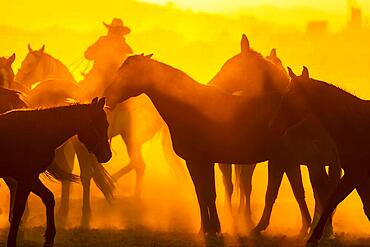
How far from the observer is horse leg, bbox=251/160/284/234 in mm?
9289

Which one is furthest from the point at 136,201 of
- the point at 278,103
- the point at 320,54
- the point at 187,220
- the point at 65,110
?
the point at 320,54

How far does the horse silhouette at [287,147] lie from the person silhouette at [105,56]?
3.00m

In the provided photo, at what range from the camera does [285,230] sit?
10078 millimetres

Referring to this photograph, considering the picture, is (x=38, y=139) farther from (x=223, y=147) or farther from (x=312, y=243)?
(x=312, y=243)

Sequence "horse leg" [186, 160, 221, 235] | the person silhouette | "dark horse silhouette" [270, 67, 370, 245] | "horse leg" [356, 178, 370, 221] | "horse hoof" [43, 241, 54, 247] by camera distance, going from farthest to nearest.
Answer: the person silhouette, "horse leg" [186, 160, 221, 235], "horse leg" [356, 178, 370, 221], "dark horse silhouette" [270, 67, 370, 245], "horse hoof" [43, 241, 54, 247]

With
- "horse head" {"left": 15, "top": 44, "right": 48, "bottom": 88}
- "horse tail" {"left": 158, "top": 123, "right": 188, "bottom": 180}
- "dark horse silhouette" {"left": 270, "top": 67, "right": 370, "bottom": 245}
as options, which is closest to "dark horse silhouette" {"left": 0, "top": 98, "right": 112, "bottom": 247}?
"dark horse silhouette" {"left": 270, "top": 67, "right": 370, "bottom": 245}

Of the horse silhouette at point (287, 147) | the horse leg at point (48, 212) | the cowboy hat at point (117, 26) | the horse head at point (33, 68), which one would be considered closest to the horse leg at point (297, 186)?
the horse silhouette at point (287, 147)

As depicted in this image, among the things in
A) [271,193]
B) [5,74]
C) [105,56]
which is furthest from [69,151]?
[271,193]

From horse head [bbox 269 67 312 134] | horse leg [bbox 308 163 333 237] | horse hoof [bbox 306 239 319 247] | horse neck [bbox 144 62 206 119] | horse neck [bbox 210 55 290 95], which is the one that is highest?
horse neck [bbox 210 55 290 95]

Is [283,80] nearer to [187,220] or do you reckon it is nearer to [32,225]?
[187,220]

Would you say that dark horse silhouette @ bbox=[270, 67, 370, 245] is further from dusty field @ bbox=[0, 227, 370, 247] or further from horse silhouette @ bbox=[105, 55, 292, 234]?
horse silhouette @ bbox=[105, 55, 292, 234]

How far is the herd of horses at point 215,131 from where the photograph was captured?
7684 mm

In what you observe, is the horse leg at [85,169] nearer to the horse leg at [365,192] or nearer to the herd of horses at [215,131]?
the herd of horses at [215,131]

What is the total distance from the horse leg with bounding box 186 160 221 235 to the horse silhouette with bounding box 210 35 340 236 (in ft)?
2.38
